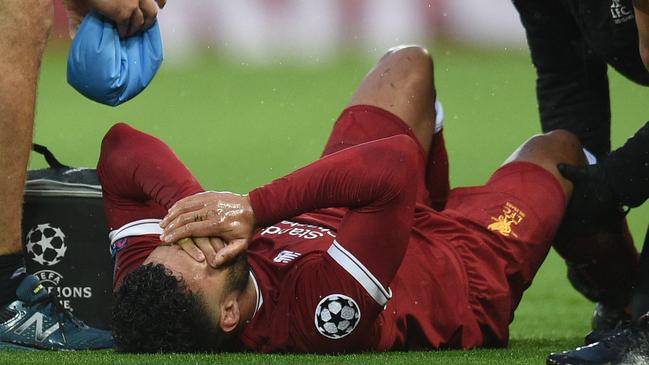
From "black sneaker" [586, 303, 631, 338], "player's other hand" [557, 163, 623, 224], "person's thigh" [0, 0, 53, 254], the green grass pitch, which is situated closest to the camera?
"person's thigh" [0, 0, 53, 254]

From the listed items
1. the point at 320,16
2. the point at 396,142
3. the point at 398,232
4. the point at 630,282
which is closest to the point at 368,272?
the point at 398,232

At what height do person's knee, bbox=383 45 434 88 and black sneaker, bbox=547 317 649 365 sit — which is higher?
person's knee, bbox=383 45 434 88

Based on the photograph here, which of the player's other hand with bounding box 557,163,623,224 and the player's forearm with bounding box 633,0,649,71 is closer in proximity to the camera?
the player's forearm with bounding box 633,0,649,71

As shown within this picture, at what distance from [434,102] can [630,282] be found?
3.22 feet

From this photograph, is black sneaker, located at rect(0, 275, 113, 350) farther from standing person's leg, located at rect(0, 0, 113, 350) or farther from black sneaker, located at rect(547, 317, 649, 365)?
black sneaker, located at rect(547, 317, 649, 365)

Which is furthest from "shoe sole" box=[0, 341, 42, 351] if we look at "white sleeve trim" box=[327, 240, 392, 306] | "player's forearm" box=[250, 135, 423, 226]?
"white sleeve trim" box=[327, 240, 392, 306]

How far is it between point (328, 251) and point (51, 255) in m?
1.03

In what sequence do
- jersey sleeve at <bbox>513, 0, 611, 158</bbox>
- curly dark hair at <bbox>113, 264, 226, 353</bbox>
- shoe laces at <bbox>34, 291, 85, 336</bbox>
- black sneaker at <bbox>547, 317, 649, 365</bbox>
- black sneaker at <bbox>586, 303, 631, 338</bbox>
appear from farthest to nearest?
1. jersey sleeve at <bbox>513, 0, 611, 158</bbox>
2. black sneaker at <bbox>586, 303, 631, 338</bbox>
3. shoe laces at <bbox>34, 291, 85, 336</bbox>
4. curly dark hair at <bbox>113, 264, 226, 353</bbox>
5. black sneaker at <bbox>547, 317, 649, 365</bbox>

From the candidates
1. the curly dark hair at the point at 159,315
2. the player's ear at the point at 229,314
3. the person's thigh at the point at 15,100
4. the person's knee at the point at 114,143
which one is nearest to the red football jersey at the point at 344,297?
the player's ear at the point at 229,314

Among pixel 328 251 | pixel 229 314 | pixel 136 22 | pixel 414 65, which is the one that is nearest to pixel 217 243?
pixel 229 314

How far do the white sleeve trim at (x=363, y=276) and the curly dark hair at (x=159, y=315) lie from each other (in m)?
0.41

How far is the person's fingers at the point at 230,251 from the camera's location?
12.4ft

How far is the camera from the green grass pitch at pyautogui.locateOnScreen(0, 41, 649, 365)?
27.3ft

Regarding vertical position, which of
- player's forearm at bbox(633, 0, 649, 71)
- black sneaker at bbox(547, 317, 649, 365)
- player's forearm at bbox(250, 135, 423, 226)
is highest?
player's forearm at bbox(633, 0, 649, 71)
